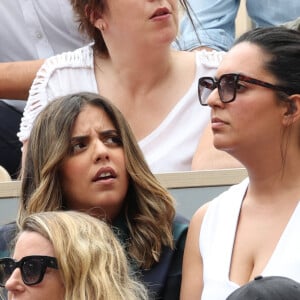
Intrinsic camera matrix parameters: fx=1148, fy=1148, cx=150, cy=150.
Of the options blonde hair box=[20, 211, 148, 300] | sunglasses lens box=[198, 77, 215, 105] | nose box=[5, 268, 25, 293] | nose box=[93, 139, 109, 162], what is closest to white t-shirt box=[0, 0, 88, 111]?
nose box=[93, 139, 109, 162]

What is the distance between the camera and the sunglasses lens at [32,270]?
2.90 meters

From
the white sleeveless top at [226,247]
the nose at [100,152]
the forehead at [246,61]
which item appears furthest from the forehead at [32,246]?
the forehead at [246,61]

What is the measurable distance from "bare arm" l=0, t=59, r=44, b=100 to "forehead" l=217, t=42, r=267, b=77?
1.64m

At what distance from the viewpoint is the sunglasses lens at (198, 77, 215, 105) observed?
3.32 metres

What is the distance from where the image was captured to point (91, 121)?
12.1 ft

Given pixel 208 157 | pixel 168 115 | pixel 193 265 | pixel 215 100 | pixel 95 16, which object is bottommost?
pixel 193 265

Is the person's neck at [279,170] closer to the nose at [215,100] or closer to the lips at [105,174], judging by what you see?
the nose at [215,100]

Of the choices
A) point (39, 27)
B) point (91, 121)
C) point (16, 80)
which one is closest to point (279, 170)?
point (91, 121)

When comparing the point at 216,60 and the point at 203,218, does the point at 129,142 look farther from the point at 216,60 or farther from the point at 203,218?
the point at 216,60

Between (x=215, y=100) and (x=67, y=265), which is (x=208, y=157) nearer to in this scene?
(x=215, y=100)

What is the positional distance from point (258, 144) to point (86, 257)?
638 mm

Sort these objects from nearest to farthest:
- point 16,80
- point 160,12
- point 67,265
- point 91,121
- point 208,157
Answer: point 67,265, point 91,121, point 208,157, point 160,12, point 16,80

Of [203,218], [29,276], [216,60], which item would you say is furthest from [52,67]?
[29,276]

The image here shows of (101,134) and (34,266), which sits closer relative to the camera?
(34,266)
